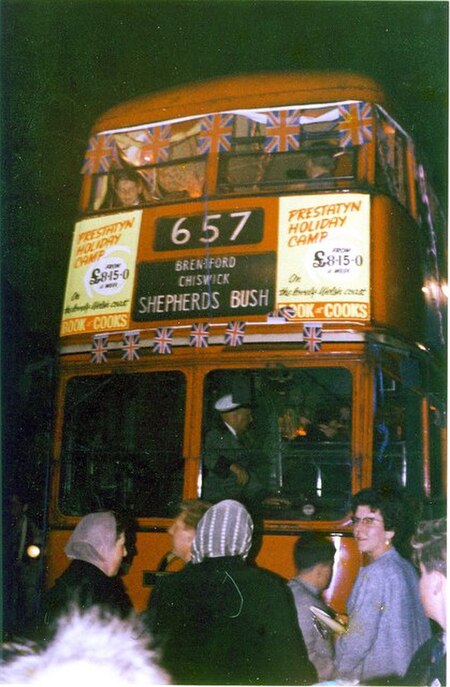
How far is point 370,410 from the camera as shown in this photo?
3191 mm

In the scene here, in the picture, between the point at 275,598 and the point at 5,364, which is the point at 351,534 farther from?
the point at 5,364

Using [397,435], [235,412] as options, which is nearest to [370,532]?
[397,435]

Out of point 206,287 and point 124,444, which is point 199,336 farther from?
point 124,444

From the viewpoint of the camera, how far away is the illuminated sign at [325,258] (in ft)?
10.7

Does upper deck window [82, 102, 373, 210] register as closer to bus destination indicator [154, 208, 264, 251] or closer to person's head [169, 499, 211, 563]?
bus destination indicator [154, 208, 264, 251]

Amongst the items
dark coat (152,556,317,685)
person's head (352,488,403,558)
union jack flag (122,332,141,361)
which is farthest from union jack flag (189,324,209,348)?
dark coat (152,556,317,685)

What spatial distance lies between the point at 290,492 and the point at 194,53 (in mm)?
2361

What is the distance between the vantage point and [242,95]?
12.2 ft

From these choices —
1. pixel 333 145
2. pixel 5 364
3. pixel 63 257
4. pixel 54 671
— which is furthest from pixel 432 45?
pixel 54 671

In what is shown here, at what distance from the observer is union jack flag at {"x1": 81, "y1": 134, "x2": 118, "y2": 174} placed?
12.8 ft

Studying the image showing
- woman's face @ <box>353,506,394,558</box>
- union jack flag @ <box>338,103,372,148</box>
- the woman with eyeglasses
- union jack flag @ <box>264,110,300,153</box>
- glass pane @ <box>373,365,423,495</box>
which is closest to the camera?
the woman with eyeglasses

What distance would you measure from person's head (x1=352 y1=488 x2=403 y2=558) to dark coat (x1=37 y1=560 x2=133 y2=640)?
107 centimetres

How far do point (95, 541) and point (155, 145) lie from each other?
2.04 meters

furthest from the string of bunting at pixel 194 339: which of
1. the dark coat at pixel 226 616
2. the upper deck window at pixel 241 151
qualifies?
the dark coat at pixel 226 616
